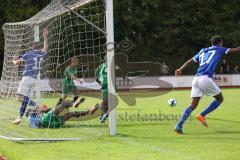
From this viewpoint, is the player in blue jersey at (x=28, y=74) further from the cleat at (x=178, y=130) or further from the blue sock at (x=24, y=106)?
the cleat at (x=178, y=130)

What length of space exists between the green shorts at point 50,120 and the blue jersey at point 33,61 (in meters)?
1.51

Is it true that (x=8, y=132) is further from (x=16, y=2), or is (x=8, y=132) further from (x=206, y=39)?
(x=206, y=39)

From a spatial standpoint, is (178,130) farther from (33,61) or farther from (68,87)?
(68,87)

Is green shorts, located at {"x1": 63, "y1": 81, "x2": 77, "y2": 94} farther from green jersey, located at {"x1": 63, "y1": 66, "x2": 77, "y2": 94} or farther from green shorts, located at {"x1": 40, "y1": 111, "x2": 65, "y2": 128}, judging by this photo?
green shorts, located at {"x1": 40, "y1": 111, "x2": 65, "y2": 128}

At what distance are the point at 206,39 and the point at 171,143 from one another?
35.7 m

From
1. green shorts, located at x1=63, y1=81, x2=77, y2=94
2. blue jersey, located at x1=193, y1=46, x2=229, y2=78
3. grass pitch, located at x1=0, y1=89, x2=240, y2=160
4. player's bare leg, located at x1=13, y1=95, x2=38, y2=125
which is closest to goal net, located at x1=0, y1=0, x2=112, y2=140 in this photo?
player's bare leg, located at x1=13, y1=95, x2=38, y2=125

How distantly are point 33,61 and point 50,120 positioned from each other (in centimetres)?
176

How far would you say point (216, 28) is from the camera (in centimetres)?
4494

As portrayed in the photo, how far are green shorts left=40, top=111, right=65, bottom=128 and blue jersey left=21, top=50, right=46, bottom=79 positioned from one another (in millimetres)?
1508

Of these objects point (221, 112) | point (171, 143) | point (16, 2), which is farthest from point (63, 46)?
point (16, 2)

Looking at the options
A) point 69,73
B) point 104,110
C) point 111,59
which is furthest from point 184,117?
point 69,73

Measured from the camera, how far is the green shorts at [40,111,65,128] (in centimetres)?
1246

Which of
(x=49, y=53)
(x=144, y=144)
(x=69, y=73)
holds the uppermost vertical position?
(x=49, y=53)

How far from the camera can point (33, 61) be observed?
13.4m
